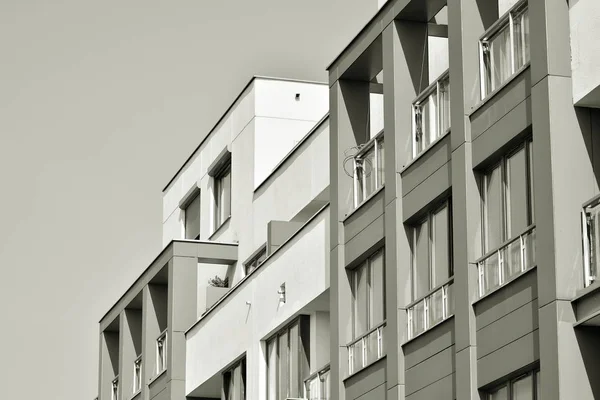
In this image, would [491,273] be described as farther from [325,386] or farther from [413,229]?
[325,386]

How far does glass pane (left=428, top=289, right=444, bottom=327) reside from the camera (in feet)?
97.7

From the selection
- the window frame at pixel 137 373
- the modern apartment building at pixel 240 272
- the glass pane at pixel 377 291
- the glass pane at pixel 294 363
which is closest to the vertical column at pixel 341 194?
the glass pane at pixel 377 291

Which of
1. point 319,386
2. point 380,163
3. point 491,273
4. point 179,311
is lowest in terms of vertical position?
point 491,273

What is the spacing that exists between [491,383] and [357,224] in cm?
816

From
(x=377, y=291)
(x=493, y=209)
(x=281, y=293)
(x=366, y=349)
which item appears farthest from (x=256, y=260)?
(x=493, y=209)

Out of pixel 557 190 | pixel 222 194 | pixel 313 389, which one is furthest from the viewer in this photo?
pixel 222 194

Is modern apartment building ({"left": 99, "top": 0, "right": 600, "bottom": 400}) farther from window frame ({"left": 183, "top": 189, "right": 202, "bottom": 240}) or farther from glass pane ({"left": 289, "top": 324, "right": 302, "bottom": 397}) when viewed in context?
window frame ({"left": 183, "top": 189, "right": 202, "bottom": 240})

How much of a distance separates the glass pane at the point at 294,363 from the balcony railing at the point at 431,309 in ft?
27.1

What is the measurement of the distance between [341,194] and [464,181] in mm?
7227

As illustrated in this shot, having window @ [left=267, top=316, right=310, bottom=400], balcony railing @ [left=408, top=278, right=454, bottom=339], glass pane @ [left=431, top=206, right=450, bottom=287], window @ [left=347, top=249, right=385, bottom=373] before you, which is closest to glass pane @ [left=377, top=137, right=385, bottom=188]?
window @ [left=347, top=249, right=385, bottom=373]

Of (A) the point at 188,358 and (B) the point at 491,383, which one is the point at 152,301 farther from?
(B) the point at 491,383

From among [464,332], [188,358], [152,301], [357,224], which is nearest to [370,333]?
[357,224]

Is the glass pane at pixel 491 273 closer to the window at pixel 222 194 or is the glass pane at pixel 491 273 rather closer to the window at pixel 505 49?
the window at pixel 505 49

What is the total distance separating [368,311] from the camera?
33750 millimetres
